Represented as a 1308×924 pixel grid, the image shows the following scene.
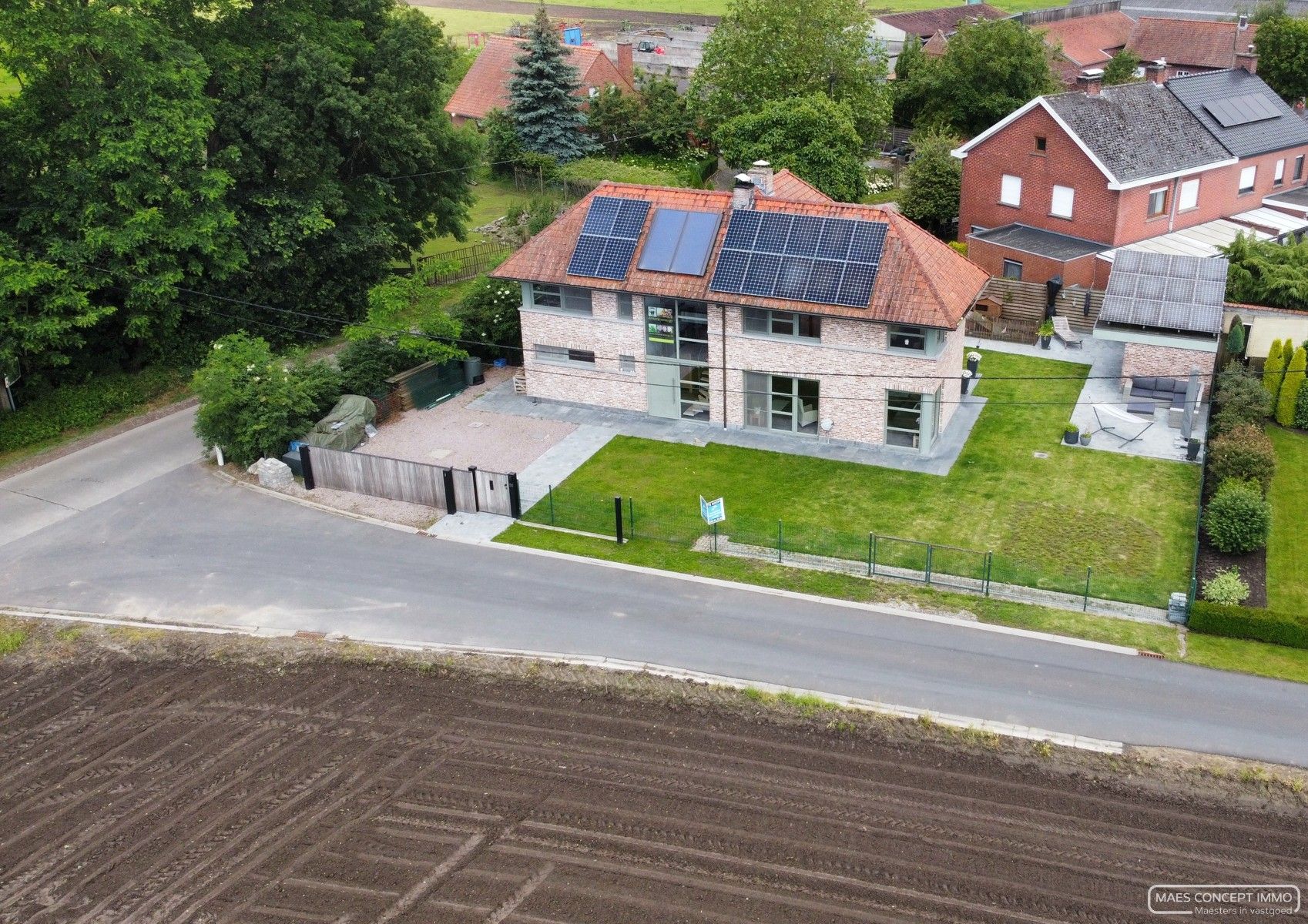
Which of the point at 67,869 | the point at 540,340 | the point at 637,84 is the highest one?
the point at 637,84

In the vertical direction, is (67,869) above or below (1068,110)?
Result: below

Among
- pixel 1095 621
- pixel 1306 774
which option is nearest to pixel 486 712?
pixel 1095 621

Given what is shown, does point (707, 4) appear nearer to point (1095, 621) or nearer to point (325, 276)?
point (325, 276)

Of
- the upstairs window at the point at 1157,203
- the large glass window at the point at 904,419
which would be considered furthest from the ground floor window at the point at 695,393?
the upstairs window at the point at 1157,203

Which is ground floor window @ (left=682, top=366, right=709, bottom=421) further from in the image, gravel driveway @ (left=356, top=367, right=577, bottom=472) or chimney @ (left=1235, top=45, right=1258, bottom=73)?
chimney @ (left=1235, top=45, right=1258, bottom=73)

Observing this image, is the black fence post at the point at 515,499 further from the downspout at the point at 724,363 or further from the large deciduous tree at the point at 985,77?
the large deciduous tree at the point at 985,77
